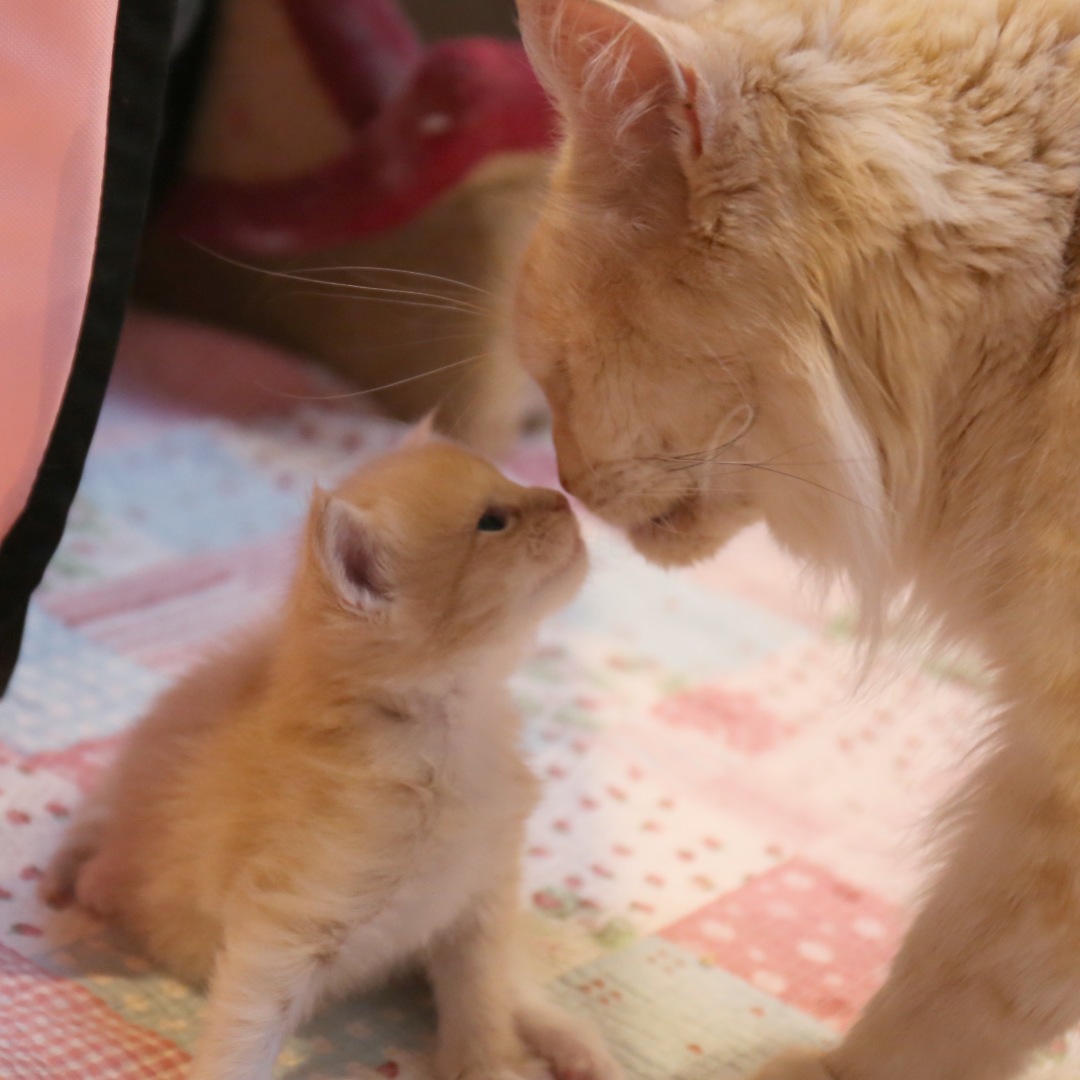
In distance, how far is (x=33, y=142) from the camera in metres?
1.08

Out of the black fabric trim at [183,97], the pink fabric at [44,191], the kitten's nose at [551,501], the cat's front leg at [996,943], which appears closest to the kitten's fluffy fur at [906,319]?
the cat's front leg at [996,943]

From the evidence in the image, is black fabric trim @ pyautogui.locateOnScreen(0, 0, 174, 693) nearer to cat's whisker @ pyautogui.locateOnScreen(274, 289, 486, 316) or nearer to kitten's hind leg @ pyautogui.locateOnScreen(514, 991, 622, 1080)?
cat's whisker @ pyautogui.locateOnScreen(274, 289, 486, 316)

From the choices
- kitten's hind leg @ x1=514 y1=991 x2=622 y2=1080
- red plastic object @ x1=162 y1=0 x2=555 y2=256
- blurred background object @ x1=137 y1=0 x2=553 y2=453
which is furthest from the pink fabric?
red plastic object @ x1=162 y1=0 x2=555 y2=256

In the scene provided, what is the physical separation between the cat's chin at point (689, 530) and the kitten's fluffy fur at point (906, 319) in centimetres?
7

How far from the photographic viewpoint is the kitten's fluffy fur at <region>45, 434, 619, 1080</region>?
0.99m

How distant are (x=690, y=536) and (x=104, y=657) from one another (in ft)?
3.03

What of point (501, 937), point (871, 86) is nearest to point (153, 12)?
point (871, 86)

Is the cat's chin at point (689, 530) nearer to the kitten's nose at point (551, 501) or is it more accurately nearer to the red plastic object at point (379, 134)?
the kitten's nose at point (551, 501)

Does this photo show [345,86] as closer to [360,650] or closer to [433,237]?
[433,237]

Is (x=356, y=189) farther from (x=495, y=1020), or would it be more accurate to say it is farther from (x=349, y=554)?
(x=495, y=1020)

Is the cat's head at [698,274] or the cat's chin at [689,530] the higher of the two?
the cat's head at [698,274]

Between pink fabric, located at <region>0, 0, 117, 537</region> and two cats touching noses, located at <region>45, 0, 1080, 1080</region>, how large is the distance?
311 mm

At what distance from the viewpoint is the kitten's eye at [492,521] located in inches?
44.4

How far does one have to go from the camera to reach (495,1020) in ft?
3.57
